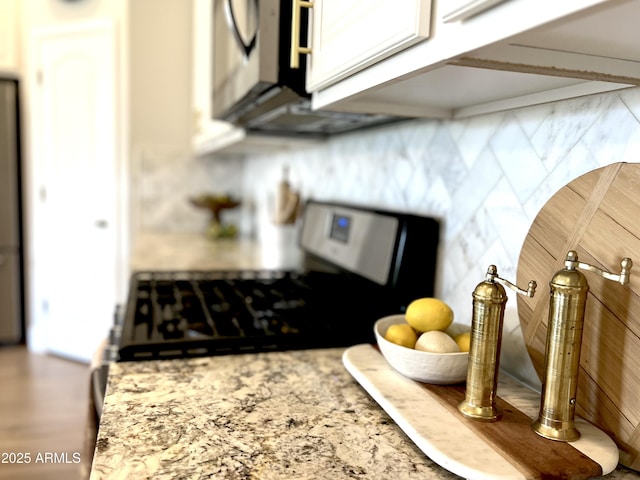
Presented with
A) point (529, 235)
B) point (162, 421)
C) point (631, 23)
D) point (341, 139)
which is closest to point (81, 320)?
point (341, 139)

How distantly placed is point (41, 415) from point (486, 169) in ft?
7.96

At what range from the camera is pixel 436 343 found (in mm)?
824

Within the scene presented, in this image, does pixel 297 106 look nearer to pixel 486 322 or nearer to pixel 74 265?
pixel 486 322

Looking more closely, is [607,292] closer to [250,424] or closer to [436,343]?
[436,343]

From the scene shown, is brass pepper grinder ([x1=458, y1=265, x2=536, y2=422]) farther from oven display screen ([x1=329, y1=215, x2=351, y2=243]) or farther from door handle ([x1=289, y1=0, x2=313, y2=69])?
oven display screen ([x1=329, y1=215, x2=351, y2=243])

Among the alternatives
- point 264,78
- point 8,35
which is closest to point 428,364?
point 264,78

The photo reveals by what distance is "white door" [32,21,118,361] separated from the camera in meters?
3.20

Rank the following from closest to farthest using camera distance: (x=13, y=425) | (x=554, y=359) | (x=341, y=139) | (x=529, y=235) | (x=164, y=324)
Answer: (x=554, y=359) → (x=529, y=235) → (x=164, y=324) → (x=341, y=139) → (x=13, y=425)

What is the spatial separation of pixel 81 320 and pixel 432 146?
2859mm

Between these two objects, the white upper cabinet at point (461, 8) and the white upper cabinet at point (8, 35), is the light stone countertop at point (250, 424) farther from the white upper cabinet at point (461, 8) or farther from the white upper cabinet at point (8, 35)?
the white upper cabinet at point (8, 35)

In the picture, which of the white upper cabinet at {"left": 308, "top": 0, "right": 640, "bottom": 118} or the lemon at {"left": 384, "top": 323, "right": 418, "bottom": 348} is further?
the lemon at {"left": 384, "top": 323, "right": 418, "bottom": 348}

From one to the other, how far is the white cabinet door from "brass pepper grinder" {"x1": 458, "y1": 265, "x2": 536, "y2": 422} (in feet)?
1.07

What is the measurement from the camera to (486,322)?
70 centimetres

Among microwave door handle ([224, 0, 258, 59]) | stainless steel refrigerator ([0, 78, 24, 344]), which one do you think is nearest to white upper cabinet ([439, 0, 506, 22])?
microwave door handle ([224, 0, 258, 59])
